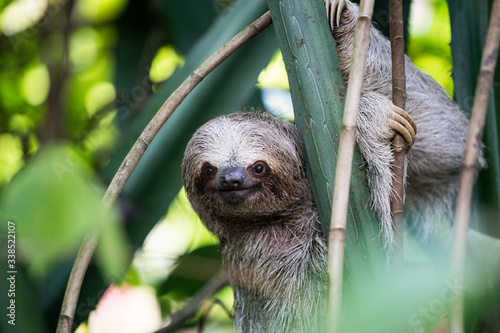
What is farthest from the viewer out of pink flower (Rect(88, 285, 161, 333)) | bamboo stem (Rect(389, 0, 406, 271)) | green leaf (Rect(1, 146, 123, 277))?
pink flower (Rect(88, 285, 161, 333))

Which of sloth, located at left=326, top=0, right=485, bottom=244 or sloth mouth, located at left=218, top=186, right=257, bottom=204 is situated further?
sloth mouth, located at left=218, top=186, right=257, bottom=204

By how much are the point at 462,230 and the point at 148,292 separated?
15.0ft

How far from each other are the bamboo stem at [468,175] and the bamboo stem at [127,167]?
1281 mm

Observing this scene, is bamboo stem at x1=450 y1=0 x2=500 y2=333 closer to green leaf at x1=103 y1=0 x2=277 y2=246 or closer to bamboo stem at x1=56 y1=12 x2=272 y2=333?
bamboo stem at x1=56 y1=12 x2=272 y2=333

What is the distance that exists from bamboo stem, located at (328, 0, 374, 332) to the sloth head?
153 cm

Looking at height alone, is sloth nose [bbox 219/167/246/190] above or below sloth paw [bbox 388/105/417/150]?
below

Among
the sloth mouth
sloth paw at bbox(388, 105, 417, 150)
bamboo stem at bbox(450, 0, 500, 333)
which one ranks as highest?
sloth paw at bbox(388, 105, 417, 150)

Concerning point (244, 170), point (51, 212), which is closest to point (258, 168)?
point (244, 170)

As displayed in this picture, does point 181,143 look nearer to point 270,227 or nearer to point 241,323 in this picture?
point 270,227

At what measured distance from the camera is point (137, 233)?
371 centimetres

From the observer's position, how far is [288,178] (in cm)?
376

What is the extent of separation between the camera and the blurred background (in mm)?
1618

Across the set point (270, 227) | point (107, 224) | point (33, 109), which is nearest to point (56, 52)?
point (33, 109)

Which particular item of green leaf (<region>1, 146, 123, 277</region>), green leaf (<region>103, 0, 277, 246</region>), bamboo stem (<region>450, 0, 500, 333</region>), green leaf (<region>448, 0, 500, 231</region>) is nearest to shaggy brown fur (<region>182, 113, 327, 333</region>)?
green leaf (<region>103, 0, 277, 246</region>)
